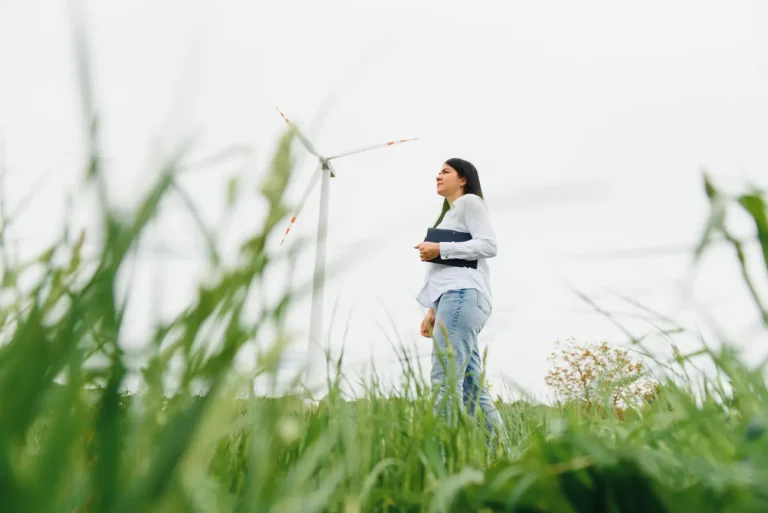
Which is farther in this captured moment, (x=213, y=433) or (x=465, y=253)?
(x=465, y=253)

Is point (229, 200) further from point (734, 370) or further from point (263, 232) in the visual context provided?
point (734, 370)

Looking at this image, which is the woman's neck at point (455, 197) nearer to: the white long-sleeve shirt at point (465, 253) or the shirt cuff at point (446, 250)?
the white long-sleeve shirt at point (465, 253)

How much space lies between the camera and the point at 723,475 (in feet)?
2.51

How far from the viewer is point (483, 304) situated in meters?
4.06

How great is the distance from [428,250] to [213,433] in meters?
3.52

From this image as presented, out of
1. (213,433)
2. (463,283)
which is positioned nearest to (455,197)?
(463,283)

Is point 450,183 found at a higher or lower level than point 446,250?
higher

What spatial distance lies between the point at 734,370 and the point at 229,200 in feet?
2.78

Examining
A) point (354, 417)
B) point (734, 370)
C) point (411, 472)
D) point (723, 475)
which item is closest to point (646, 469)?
point (723, 475)

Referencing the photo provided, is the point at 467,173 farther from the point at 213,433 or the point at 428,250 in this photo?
the point at 213,433

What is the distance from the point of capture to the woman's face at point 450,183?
4.61 meters

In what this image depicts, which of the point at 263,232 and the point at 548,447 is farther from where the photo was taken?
the point at 548,447

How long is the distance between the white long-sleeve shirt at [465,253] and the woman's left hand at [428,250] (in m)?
0.04

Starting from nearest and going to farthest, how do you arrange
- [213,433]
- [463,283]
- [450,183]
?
[213,433] → [463,283] → [450,183]
